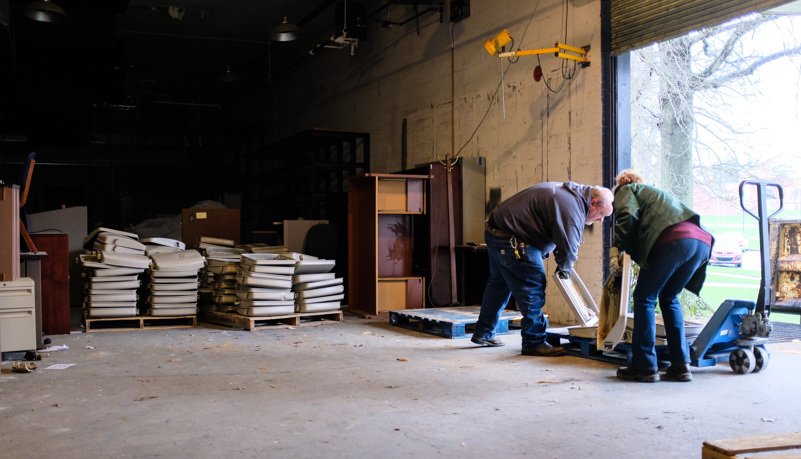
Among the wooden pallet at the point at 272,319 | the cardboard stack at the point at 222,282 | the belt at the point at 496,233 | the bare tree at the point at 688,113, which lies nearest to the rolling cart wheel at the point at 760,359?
the belt at the point at 496,233

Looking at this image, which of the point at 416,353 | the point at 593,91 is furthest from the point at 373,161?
the point at 416,353

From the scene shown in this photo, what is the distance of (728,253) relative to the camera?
8.62 metres

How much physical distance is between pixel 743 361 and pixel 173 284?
568cm

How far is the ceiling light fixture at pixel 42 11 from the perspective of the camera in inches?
320

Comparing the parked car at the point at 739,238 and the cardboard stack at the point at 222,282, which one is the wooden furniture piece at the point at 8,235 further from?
the parked car at the point at 739,238

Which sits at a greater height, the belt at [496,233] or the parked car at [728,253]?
the belt at [496,233]

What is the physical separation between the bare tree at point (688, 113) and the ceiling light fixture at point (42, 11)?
686 cm

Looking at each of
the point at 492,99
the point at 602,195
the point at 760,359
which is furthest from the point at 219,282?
the point at 760,359

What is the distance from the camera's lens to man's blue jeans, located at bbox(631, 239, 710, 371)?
4613mm

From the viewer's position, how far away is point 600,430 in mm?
3553

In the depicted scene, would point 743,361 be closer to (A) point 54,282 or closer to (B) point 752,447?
(B) point 752,447

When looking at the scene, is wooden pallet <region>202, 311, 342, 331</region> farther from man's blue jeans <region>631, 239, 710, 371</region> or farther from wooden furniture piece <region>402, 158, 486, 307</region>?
man's blue jeans <region>631, 239, 710, 371</region>

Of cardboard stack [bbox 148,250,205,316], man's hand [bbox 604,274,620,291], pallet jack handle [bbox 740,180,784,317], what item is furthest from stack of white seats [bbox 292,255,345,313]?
pallet jack handle [bbox 740,180,784,317]

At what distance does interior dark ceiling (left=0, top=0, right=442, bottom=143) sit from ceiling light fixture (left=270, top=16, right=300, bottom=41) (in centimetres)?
108
